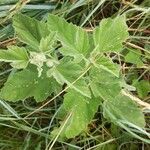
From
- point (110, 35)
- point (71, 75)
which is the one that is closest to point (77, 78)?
point (71, 75)

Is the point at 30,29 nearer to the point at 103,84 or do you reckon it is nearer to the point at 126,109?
the point at 103,84

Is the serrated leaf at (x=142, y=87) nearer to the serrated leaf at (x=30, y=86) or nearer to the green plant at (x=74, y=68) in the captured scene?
the green plant at (x=74, y=68)

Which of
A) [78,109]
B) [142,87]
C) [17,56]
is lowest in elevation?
[142,87]

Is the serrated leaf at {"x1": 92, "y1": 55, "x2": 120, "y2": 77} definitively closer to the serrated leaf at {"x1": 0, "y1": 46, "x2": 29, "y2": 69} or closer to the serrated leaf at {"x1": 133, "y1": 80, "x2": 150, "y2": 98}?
the serrated leaf at {"x1": 0, "y1": 46, "x2": 29, "y2": 69}

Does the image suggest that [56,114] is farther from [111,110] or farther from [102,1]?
[102,1]

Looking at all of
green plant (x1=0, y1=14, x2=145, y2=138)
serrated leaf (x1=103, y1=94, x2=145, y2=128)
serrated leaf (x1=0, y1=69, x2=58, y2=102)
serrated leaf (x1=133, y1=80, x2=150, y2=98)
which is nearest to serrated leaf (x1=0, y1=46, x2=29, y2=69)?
green plant (x1=0, y1=14, x2=145, y2=138)
